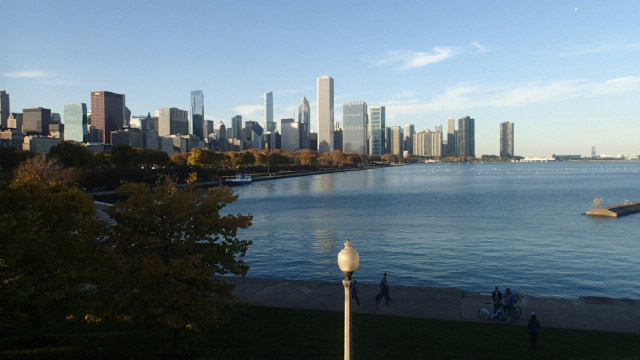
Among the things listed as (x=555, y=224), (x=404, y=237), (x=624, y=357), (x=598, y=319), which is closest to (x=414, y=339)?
(x=624, y=357)

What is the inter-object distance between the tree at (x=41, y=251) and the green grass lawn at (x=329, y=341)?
1.76 m

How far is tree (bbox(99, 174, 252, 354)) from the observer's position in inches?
589

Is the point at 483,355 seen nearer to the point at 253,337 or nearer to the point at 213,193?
the point at 253,337

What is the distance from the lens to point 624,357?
1666 centimetres

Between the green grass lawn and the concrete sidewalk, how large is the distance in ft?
4.61

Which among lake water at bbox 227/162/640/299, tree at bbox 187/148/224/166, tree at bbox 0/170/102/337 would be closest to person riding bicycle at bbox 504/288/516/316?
lake water at bbox 227/162/640/299

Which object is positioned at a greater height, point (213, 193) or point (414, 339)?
point (213, 193)

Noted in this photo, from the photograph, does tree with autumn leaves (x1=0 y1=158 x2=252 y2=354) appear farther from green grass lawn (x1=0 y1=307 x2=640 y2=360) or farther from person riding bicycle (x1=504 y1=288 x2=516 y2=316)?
person riding bicycle (x1=504 y1=288 x2=516 y2=316)

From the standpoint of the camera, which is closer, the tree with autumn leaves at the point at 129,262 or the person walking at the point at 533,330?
the tree with autumn leaves at the point at 129,262

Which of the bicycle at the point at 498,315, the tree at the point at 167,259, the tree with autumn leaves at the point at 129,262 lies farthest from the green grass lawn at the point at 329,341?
the tree at the point at 167,259

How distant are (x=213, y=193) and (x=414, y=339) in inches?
357

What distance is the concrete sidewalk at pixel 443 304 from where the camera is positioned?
833 inches

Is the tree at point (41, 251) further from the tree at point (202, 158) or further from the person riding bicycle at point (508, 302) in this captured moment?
the tree at point (202, 158)

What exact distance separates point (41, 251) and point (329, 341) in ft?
33.5
